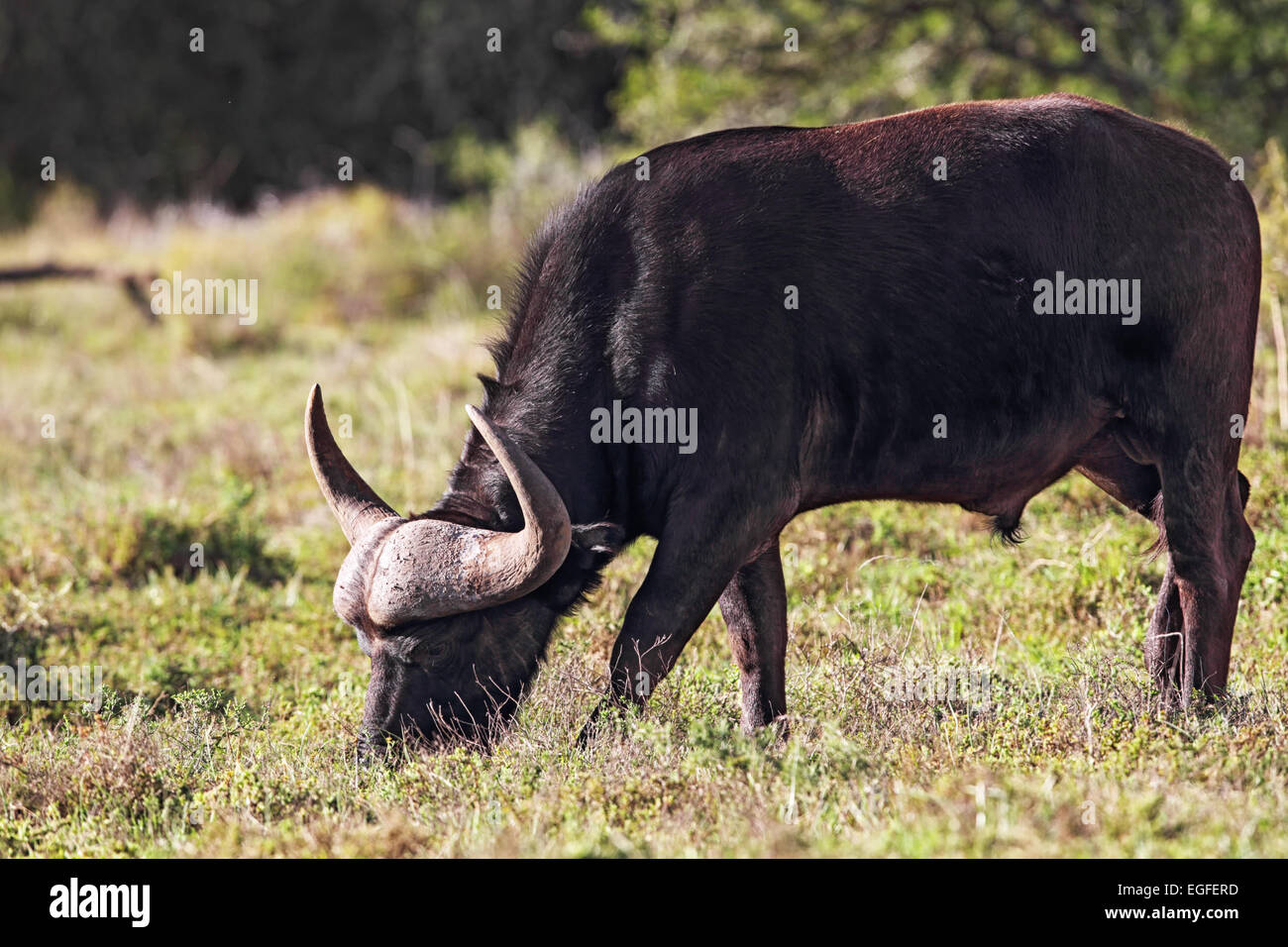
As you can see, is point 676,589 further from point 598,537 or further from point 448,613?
point 448,613

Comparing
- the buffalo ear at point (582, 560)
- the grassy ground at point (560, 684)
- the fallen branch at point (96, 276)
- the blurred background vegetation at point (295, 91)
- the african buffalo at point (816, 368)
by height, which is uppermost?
the blurred background vegetation at point (295, 91)

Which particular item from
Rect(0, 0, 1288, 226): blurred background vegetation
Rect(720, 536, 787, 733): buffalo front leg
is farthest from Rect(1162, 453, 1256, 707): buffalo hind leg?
Rect(0, 0, 1288, 226): blurred background vegetation

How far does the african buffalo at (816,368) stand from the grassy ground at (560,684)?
0.44m

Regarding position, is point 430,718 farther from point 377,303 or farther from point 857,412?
point 377,303

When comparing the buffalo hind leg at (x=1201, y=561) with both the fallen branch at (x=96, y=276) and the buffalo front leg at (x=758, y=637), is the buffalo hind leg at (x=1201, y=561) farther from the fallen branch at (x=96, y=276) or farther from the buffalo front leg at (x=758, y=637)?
the fallen branch at (x=96, y=276)

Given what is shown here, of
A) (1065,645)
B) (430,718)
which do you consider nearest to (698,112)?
(1065,645)

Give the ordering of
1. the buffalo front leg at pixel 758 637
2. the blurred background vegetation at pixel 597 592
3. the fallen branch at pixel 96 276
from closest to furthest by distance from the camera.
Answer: the blurred background vegetation at pixel 597 592 → the buffalo front leg at pixel 758 637 → the fallen branch at pixel 96 276

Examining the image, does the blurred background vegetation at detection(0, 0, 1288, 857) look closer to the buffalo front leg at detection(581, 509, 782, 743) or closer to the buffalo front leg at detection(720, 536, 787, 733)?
A: the buffalo front leg at detection(720, 536, 787, 733)

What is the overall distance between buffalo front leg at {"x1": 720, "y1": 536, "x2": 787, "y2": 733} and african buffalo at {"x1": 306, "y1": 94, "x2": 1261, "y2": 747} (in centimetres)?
31

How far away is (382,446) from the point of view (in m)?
10.6

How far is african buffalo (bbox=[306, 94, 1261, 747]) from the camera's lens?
17.5 feet

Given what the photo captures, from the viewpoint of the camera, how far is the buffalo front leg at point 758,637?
238 inches

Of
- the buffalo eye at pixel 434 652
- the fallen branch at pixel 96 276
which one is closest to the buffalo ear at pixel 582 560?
the buffalo eye at pixel 434 652

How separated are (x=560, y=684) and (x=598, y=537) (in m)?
1.00
